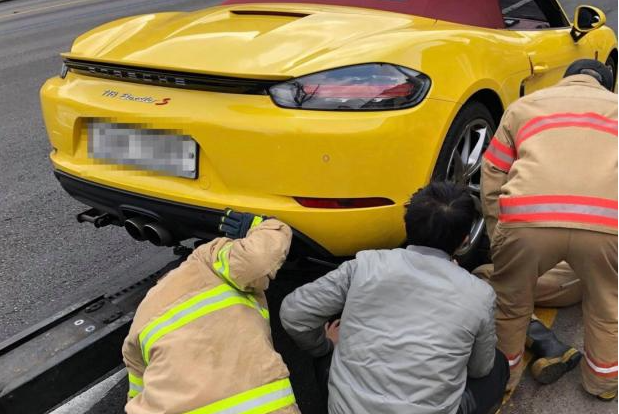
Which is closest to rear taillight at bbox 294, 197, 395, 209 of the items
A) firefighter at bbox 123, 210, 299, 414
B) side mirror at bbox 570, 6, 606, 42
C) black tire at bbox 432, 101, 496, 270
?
firefighter at bbox 123, 210, 299, 414

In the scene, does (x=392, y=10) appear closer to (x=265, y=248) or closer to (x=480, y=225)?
(x=480, y=225)

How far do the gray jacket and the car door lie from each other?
177cm

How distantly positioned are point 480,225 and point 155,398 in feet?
6.43

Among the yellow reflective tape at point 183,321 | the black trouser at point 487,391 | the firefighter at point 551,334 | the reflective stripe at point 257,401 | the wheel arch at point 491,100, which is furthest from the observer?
the wheel arch at point 491,100

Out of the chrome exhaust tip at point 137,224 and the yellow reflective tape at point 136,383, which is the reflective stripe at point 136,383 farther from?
the chrome exhaust tip at point 137,224

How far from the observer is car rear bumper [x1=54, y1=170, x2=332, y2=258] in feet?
8.34

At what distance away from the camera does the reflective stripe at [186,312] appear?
77.1 inches

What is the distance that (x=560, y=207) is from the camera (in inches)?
93.3

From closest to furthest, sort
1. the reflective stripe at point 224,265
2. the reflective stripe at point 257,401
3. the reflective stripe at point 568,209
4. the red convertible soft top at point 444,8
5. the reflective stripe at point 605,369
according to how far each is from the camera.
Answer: the reflective stripe at point 257,401 → the reflective stripe at point 224,265 → the reflective stripe at point 568,209 → the reflective stripe at point 605,369 → the red convertible soft top at point 444,8

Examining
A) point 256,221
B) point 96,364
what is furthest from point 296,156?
point 96,364

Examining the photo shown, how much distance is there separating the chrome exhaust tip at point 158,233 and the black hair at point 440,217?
110 centimetres

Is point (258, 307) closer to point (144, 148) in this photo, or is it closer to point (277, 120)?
point (277, 120)

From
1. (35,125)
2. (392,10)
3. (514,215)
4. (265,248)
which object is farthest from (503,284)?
(35,125)

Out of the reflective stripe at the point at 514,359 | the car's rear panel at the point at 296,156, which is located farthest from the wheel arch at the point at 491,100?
the reflective stripe at the point at 514,359
